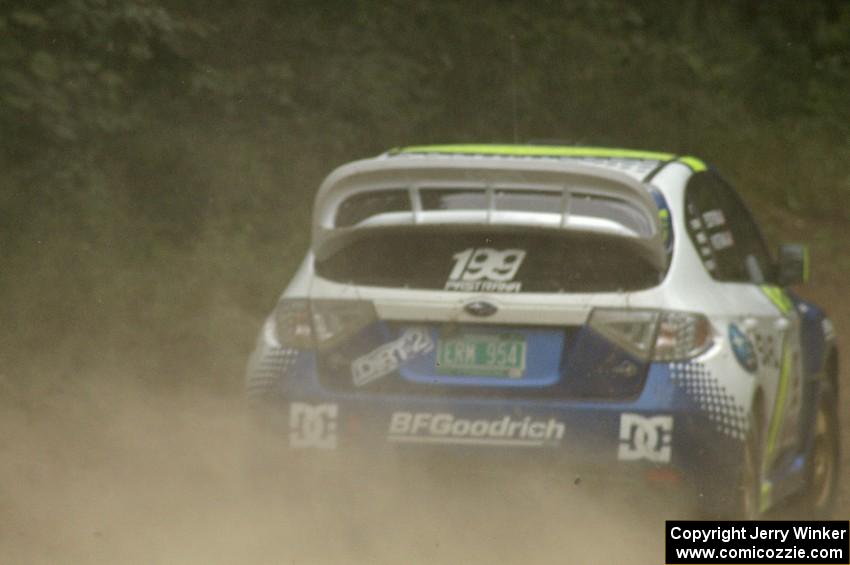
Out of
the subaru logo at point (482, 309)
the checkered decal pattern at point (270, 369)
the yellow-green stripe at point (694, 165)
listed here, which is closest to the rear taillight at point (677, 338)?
the subaru logo at point (482, 309)

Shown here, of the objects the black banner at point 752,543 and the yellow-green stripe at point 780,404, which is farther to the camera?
the yellow-green stripe at point 780,404

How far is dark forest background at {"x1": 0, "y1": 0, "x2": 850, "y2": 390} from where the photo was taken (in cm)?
1167

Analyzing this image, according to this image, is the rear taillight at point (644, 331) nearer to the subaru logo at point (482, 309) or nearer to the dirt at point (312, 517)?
the subaru logo at point (482, 309)

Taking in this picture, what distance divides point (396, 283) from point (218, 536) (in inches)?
51.9

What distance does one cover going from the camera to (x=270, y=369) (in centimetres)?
691

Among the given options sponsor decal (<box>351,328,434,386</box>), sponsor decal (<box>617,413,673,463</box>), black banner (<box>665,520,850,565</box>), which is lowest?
black banner (<box>665,520,850,565</box>)

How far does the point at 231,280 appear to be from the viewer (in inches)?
496

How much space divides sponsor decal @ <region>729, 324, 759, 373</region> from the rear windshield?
16.4 inches

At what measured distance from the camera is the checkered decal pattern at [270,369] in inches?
271

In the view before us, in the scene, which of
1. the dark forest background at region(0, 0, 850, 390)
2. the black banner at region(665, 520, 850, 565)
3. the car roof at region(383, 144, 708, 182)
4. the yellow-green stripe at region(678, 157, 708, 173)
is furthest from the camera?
the dark forest background at region(0, 0, 850, 390)

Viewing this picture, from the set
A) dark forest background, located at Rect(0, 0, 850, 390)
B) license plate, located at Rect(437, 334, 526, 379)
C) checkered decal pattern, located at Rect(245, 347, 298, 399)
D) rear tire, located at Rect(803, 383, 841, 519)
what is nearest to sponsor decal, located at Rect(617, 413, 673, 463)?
license plate, located at Rect(437, 334, 526, 379)

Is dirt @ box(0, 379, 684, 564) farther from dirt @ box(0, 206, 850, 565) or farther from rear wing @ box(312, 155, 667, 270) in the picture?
rear wing @ box(312, 155, 667, 270)

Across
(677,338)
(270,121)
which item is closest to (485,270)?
(677,338)

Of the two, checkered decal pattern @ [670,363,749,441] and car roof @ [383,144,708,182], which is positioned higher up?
car roof @ [383,144,708,182]
